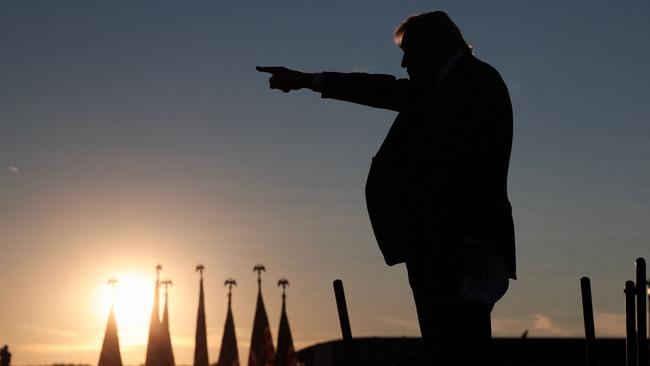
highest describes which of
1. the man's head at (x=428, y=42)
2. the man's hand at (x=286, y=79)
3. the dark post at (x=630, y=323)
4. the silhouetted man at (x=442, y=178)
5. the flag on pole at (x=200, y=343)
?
the flag on pole at (x=200, y=343)

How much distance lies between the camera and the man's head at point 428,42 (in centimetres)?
728

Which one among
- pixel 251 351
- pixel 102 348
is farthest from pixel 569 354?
pixel 102 348

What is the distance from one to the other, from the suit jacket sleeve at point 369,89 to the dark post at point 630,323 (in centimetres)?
321

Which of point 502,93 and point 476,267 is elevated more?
point 502,93

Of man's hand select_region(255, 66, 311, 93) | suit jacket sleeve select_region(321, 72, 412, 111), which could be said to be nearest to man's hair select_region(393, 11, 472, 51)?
suit jacket sleeve select_region(321, 72, 412, 111)

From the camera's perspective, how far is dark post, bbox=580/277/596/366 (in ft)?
28.6

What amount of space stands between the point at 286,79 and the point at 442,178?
1.30 metres

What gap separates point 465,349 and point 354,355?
1527 mm

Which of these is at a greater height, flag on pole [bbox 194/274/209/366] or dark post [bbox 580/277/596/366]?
flag on pole [bbox 194/274/209/366]

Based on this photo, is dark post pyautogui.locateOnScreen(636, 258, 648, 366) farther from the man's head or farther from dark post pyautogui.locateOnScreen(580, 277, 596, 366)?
the man's head

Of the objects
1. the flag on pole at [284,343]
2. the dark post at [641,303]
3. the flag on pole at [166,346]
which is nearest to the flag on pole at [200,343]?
the flag on pole at [166,346]

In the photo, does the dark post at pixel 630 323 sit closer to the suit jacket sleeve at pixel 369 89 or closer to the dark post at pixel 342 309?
the dark post at pixel 342 309

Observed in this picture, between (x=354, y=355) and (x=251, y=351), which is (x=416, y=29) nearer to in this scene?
(x=354, y=355)

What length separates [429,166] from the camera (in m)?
7.05
